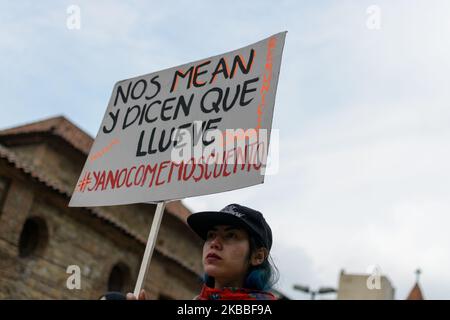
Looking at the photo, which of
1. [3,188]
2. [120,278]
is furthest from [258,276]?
[120,278]

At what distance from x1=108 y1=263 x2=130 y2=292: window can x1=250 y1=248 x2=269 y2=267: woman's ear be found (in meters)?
16.1

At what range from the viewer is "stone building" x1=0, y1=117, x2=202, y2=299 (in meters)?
14.7

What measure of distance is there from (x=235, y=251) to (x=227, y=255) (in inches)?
1.7

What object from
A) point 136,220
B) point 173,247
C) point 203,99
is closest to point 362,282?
point 173,247

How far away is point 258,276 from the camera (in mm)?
2602

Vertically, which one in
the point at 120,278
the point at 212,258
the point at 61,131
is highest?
the point at 61,131

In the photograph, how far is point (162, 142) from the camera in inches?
151

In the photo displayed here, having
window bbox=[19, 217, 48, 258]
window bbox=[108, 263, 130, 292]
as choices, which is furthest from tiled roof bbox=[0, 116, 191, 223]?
window bbox=[19, 217, 48, 258]

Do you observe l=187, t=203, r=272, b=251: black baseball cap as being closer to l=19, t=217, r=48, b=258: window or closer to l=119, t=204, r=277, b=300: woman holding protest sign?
l=119, t=204, r=277, b=300: woman holding protest sign

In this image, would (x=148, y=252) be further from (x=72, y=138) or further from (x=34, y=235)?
(x=72, y=138)

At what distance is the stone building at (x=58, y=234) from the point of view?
14.7 m
